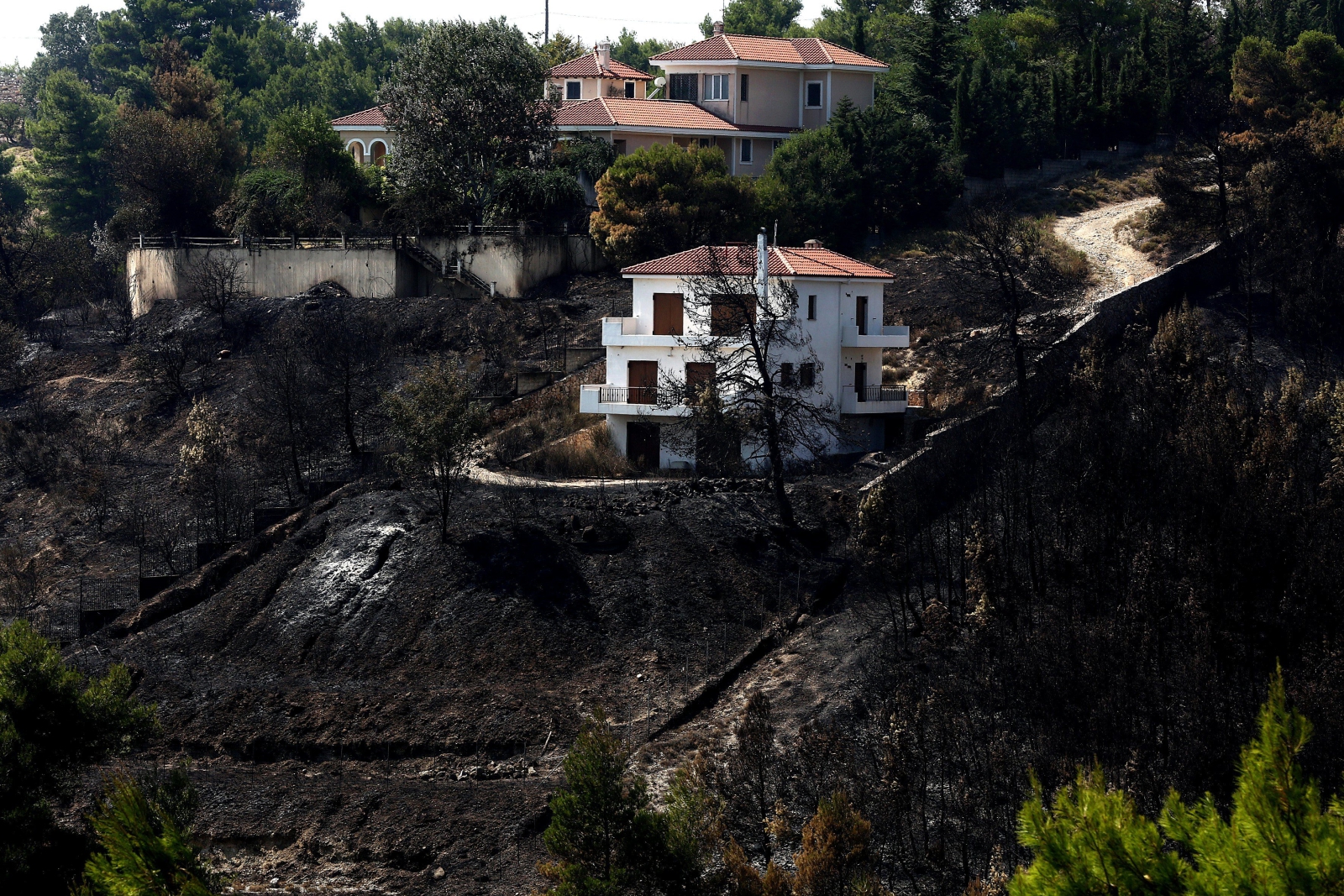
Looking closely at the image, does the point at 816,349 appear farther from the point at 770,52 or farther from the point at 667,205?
the point at 770,52

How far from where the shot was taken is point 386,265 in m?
67.3

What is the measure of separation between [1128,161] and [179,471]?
47.8 m

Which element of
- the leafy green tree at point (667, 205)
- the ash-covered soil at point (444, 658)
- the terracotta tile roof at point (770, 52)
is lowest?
the ash-covered soil at point (444, 658)

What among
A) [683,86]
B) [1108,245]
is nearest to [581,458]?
[1108,245]

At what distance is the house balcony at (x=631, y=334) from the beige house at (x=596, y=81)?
27.0 m

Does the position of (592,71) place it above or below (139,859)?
above

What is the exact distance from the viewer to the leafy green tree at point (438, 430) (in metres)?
45.9

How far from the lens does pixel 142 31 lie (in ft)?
373

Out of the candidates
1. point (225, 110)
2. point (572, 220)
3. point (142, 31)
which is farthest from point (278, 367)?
point (142, 31)

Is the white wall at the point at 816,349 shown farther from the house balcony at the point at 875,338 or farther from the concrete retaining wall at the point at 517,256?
the concrete retaining wall at the point at 517,256

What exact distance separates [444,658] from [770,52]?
43.6 metres

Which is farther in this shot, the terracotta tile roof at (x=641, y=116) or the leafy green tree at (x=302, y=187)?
the terracotta tile roof at (x=641, y=116)

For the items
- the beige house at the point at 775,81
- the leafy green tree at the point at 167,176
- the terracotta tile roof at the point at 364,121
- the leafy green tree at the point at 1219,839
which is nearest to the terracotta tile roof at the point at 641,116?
the beige house at the point at 775,81

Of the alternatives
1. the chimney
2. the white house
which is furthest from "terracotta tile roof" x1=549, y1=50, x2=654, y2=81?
the chimney
